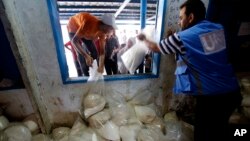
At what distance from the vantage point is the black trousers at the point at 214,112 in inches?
76.3

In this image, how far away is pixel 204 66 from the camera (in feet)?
5.81

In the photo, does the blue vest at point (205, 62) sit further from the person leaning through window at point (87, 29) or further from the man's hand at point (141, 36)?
the person leaning through window at point (87, 29)

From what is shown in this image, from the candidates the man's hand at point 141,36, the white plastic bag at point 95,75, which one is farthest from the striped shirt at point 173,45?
the white plastic bag at point 95,75

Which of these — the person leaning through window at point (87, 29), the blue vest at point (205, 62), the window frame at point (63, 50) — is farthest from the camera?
the person leaning through window at point (87, 29)

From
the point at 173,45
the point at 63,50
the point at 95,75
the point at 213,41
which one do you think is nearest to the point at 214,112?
the point at 213,41

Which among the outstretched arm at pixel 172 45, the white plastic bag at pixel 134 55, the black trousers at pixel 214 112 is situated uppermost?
the outstretched arm at pixel 172 45

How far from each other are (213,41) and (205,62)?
0.22 m

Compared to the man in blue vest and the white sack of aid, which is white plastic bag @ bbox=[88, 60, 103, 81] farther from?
the man in blue vest

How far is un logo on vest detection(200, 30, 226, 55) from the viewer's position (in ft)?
5.57

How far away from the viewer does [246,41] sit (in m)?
2.66

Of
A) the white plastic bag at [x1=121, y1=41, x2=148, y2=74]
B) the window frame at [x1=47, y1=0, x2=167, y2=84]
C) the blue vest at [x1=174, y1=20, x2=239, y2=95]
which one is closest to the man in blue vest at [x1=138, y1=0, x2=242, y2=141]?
the blue vest at [x1=174, y1=20, x2=239, y2=95]

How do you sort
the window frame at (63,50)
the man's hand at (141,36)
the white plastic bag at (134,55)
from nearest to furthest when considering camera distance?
the window frame at (63,50) → the man's hand at (141,36) → the white plastic bag at (134,55)

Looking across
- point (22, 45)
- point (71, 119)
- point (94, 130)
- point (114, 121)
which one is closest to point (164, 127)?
point (114, 121)

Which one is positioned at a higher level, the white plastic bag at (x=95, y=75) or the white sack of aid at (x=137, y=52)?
the white sack of aid at (x=137, y=52)
